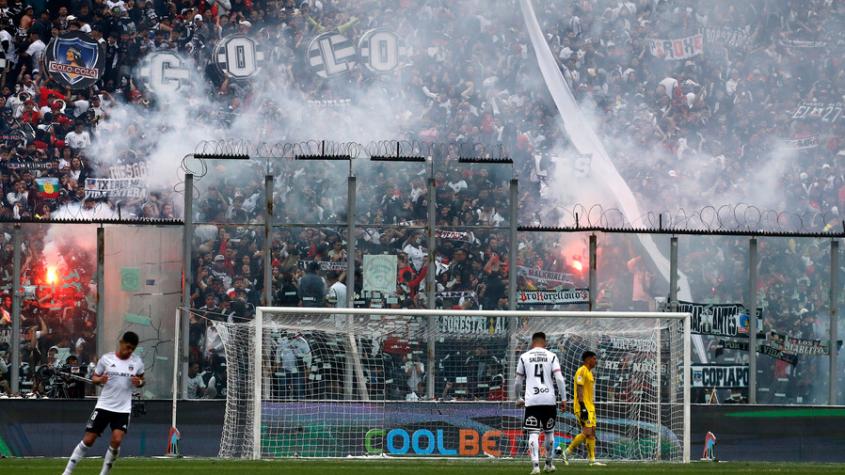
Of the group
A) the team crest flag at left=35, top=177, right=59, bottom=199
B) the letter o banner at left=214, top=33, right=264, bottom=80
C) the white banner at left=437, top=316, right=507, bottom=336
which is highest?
the letter o banner at left=214, top=33, right=264, bottom=80

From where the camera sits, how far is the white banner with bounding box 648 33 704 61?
3297cm

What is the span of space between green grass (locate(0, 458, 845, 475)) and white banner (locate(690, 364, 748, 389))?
123 inches

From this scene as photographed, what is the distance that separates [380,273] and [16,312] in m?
5.72

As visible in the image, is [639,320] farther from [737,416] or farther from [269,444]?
[269,444]

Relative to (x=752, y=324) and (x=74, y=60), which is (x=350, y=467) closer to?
(x=752, y=324)

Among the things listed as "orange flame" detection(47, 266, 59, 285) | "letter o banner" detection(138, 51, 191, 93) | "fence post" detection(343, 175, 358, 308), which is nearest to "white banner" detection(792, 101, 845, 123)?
"letter o banner" detection(138, 51, 191, 93)

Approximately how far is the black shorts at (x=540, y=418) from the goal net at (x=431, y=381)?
364 cm

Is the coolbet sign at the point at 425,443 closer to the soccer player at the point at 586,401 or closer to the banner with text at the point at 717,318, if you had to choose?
the soccer player at the point at 586,401

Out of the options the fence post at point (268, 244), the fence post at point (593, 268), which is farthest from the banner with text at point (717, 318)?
the fence post at point (268, 244)

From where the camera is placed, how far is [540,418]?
15219 millimetres

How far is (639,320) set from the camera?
1986 cm

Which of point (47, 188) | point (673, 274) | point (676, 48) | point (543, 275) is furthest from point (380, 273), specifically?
point (676, 48)

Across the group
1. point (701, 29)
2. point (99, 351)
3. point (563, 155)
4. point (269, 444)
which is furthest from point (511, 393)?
point (701, 29)

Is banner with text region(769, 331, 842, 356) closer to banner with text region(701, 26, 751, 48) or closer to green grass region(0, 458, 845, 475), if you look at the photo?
green grass region(0, 458, 845, 475)
